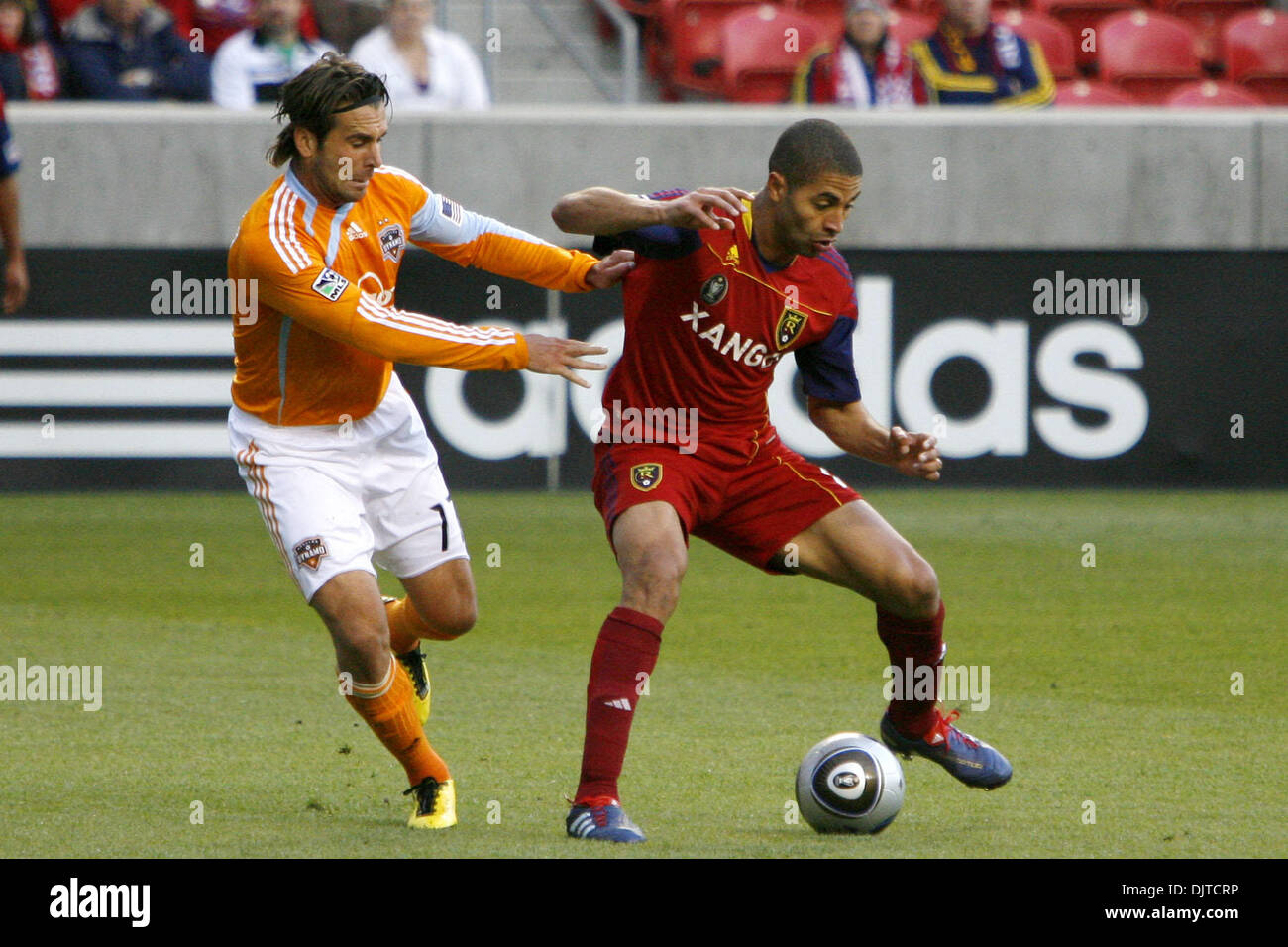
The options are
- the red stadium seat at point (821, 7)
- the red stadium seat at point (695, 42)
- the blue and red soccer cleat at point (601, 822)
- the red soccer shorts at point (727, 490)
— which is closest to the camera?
the blue and red soccer cleat at point (601, 822)

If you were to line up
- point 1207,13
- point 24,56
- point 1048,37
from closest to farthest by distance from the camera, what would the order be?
point 24,56
point 1048,37
point 1207,13

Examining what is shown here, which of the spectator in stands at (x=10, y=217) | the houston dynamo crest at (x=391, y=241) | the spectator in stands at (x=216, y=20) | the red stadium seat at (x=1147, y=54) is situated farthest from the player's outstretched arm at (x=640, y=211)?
the red stadium seat at (x=1147, y=54)

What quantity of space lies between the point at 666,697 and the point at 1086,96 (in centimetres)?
833

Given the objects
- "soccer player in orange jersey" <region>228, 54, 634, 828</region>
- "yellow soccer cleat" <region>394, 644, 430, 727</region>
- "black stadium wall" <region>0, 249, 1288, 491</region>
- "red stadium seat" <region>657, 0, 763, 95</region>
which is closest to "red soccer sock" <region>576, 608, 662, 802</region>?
"soccer player in orange jersey" <region>228, 54, 634, 828</region>

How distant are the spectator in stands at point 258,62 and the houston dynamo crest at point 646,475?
24.5ft

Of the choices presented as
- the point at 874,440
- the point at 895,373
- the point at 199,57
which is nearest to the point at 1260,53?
the point at 895,373

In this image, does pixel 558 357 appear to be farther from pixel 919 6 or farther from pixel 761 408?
pixel 919 6

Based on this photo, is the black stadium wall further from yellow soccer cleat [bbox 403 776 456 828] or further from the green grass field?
yellow soccer cleat [bbox 403 776 456 828]

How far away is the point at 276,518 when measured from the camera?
5082 millimetres

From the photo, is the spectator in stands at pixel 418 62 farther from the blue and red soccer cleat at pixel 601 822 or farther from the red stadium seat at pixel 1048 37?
the blue and red soccer cleat at pixel 601 822

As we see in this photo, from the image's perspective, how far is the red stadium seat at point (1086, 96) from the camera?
13547 mm

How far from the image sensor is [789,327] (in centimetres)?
529

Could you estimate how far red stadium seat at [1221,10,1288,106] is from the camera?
14.3m

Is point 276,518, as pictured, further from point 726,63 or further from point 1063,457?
point 726,63
